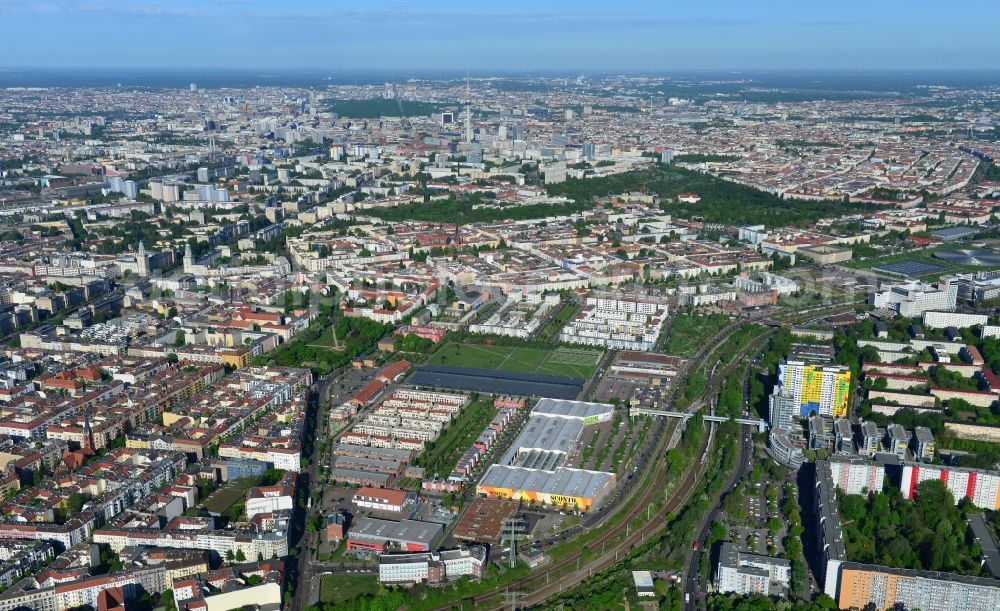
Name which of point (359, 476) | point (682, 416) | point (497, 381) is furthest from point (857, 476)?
point (359, 476)

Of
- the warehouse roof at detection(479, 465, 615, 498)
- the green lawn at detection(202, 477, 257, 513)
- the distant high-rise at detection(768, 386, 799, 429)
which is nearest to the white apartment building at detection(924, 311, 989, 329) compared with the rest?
the distant high-rise at detection(768, 386, 799, 429)

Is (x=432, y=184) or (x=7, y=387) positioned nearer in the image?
(x=7, y=387)

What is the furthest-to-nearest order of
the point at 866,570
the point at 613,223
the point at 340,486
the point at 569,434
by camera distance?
the point at 613,223
the point at 569,434
the point at 340,486
the point at 866,570

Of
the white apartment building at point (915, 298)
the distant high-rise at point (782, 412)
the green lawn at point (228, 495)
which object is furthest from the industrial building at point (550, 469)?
the white apartment building at point (915, 298)

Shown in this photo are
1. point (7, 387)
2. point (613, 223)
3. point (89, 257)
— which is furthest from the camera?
point (613, 223)

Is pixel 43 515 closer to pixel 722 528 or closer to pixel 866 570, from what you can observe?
pixel 722 528

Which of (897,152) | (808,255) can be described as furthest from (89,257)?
(897,152)
